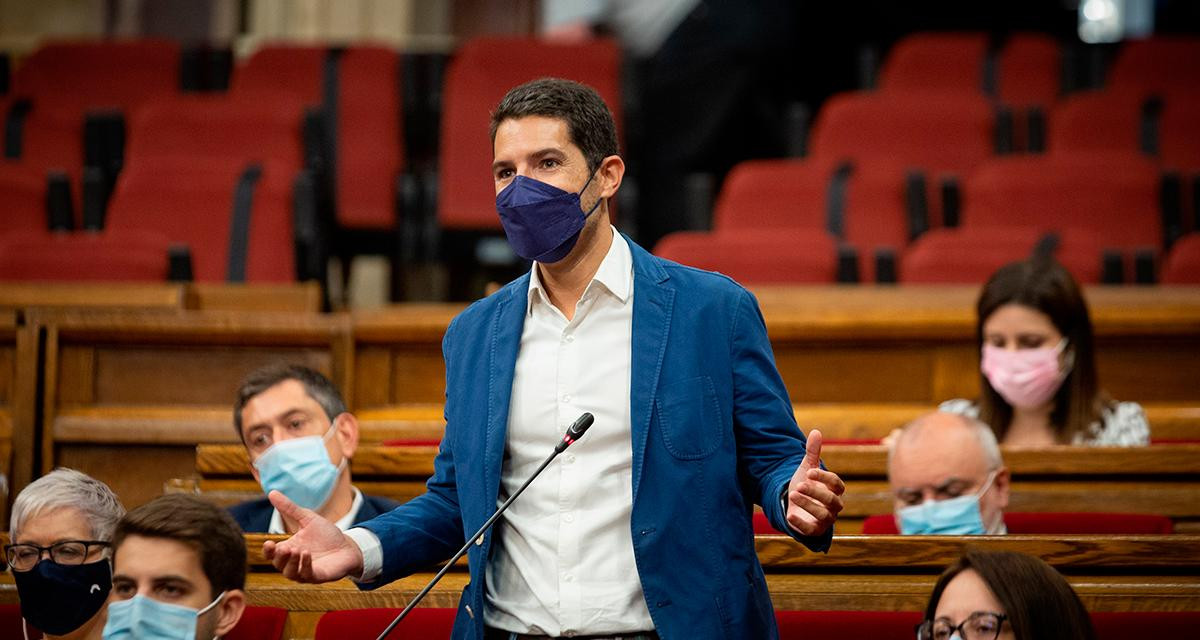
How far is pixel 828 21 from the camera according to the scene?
272 centimetres

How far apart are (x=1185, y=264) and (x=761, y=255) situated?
52 centimetres

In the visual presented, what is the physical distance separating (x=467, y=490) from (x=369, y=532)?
47mm

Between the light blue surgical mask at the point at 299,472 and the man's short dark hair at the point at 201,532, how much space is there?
208 mm

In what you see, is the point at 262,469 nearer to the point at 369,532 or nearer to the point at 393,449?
the point at 393,449

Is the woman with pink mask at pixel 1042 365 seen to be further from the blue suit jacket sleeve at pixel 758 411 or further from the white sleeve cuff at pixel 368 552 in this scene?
the white sleeve cuff at pixel 368 552

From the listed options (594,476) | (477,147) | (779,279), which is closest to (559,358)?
(594,476)

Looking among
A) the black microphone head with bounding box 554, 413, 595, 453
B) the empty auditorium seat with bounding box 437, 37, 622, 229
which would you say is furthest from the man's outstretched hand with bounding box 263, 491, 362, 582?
the empty auditorium seat with bounding box 437, 37, 622, 229

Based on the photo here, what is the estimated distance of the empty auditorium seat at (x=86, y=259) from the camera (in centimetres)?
161

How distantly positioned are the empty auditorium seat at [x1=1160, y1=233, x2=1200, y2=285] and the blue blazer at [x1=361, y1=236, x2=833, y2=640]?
4.05 feet

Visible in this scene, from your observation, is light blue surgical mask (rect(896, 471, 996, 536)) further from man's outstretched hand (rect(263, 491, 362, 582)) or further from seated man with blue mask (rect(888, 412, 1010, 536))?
man's outstretched hand (rect(263, 491, 362, 582))

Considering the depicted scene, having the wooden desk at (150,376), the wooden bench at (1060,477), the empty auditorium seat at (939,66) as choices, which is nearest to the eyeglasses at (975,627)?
the wooden bench at (1060,477)

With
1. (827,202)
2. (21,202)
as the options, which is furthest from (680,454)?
(21,202)

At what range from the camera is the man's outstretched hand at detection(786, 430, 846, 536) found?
1.78 ft

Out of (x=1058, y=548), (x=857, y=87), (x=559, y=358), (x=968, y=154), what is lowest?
(x=1058, y=548)
